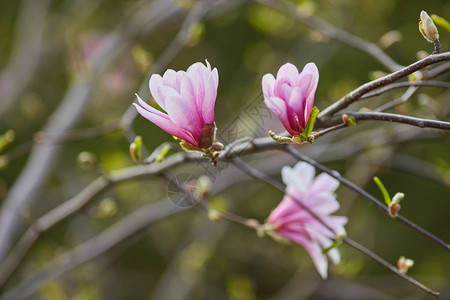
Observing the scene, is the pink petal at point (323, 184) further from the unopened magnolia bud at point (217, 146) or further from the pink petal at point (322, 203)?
the unopened magnolia bud at point (217, 146)

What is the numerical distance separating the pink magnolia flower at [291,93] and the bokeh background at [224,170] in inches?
31.3

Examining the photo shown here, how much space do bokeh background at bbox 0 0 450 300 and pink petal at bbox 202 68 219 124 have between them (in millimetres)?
803

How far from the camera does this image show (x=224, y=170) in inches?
59.5

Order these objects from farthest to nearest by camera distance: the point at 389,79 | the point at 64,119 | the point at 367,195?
1. the point at 64,119
2. the point at 367,195
3. the point at 389,79

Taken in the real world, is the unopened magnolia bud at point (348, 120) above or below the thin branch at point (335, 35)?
above

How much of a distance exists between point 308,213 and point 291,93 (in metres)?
0.31

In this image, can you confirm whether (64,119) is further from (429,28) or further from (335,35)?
(429,28)

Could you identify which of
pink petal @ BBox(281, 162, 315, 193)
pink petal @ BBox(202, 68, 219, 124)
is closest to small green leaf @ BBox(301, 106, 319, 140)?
pink petal @ BBox(202, 68, 219, 124)

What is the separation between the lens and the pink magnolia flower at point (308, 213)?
78cm

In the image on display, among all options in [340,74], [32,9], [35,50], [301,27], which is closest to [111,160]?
[35,50]

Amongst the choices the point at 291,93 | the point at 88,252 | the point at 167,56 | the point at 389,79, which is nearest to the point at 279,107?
the point at 291,93

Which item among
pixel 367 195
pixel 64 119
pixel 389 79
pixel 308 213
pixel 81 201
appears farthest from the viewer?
pixel 64 119

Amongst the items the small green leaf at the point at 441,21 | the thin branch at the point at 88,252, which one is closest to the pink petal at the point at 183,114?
the small green leaf at the point at 441,21

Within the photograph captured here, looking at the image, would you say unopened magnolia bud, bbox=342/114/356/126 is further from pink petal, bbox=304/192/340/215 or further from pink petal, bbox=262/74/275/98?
pink petal, bbox=304/192/340/215
